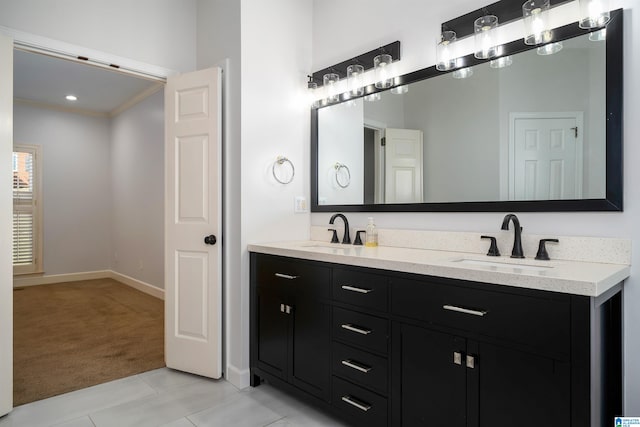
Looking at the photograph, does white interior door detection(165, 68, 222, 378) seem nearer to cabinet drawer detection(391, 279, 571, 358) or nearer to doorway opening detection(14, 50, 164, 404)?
cabinet drawer detection(391, 279, 571, 358)

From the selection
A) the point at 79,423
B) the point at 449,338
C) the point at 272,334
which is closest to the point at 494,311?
the point at 449,338

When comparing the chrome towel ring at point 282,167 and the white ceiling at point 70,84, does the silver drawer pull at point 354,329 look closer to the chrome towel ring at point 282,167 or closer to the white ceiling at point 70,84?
the chrome towel ring at point 282,167

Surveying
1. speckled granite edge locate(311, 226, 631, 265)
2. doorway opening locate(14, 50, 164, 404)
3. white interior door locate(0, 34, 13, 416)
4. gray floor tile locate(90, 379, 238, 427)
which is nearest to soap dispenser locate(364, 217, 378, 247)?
speckled granite edge locate(311, 226, 631, 265)

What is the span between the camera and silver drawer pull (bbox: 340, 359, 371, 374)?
1.78 meters

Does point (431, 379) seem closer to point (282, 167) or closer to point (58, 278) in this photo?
point (282, 167)

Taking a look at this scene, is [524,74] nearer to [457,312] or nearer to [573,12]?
[573,12]

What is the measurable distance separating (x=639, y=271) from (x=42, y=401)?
3210 millimetres

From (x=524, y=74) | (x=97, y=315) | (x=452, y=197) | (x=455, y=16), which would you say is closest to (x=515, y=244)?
(x=452, y=197)

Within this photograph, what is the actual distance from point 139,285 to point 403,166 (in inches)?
175

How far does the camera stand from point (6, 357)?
2.04m

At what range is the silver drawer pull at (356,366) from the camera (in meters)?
1.78

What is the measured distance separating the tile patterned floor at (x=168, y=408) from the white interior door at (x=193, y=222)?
22 cm

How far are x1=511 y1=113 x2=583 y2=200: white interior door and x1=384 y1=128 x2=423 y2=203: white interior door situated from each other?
56 centimetres

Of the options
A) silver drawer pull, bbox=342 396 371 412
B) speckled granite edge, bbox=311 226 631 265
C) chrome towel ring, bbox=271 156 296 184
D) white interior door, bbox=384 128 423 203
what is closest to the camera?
speckled granite edge, bbox=311 226 631 265
